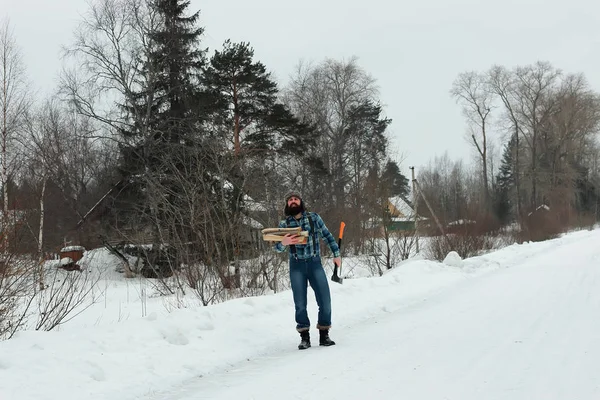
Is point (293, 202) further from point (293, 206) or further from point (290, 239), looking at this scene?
point (290, 239)

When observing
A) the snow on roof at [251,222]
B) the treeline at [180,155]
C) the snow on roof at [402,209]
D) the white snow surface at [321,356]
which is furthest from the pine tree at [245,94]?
the white snow surface at [321,356]

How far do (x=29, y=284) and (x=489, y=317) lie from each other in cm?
649

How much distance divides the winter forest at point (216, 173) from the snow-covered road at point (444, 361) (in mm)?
3206

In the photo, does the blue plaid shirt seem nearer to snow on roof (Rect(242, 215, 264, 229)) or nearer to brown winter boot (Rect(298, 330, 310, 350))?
brown winter boot (Rect(298, 330, 310, 350))

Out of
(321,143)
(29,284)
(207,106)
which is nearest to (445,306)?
(29,284)

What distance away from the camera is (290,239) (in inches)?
247

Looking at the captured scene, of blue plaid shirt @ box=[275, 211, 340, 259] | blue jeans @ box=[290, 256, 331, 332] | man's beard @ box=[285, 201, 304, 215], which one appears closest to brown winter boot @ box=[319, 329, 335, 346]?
blue jeans @ box=[290, 256, 331, 332]

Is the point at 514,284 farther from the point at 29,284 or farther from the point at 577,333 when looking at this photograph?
the point at 29,284

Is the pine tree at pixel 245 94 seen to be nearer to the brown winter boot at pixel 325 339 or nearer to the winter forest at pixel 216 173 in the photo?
the winter forest at pixel 216 173

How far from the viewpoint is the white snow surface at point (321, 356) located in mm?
4336

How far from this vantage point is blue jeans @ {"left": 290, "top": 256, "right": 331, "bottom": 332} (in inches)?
251

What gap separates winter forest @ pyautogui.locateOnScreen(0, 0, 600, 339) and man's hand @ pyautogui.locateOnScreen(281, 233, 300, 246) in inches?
112

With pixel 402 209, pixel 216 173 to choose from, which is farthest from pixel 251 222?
pixel 402 209

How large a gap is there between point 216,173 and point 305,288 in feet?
22.4
